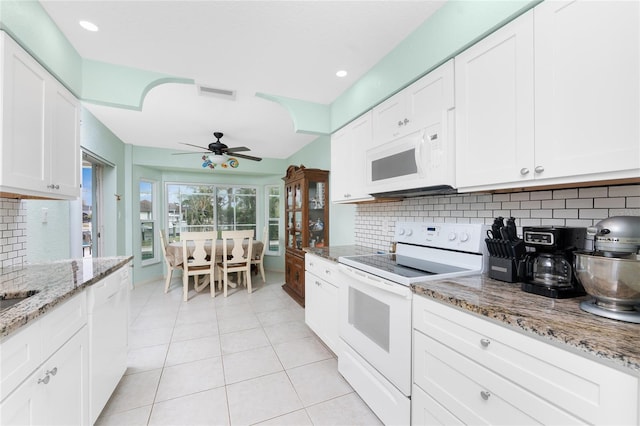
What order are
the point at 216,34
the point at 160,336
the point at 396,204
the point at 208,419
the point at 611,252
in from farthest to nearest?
the point at 160,336, the point at 396,204, the point at 216,34, the point at 208,419, the point at 611,252

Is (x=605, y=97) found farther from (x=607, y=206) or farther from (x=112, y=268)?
(x=112, y=268)

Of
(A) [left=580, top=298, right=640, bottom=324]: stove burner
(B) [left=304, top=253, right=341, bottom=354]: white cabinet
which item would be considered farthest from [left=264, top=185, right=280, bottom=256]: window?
(A) [left=580, top=298, right=640, bottom=324]: stove burner

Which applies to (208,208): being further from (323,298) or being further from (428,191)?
(428,191)

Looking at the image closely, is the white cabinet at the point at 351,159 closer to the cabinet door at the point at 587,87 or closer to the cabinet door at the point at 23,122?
the cabinet door at the point at 587,87

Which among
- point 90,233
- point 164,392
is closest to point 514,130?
point 164,392

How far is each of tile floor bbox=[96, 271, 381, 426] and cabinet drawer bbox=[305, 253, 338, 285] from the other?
27.1 inches

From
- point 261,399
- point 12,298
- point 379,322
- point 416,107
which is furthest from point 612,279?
point 12,298

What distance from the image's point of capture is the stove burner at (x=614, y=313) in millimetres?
841

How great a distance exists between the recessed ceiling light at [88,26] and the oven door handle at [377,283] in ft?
7.41

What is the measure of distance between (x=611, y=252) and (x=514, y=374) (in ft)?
1.74

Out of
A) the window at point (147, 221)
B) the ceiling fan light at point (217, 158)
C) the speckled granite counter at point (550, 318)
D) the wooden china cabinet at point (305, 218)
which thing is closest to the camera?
the speckled granite counter at point (550, 318)

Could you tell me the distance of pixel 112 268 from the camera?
169 cm

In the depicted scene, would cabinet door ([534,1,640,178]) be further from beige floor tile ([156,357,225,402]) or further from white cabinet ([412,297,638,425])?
beige floor tile ([156,357,225,402])

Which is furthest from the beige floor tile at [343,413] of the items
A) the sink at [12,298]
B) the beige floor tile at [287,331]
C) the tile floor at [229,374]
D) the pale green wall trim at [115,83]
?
the pale green wall trim at [115,83]
